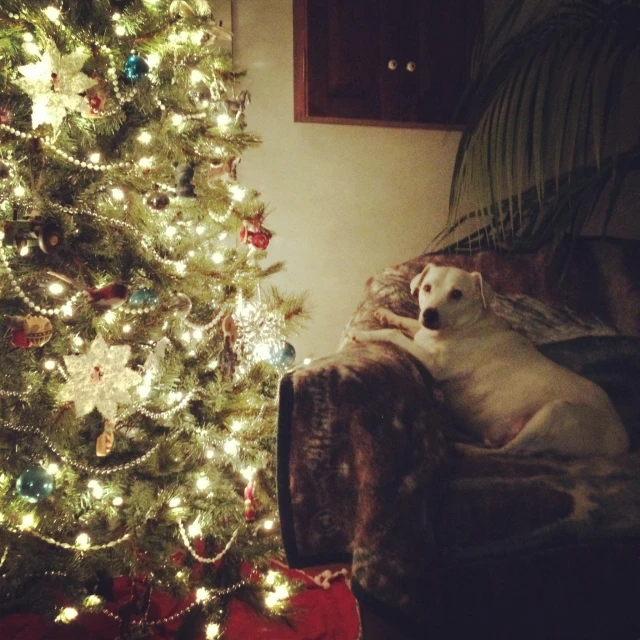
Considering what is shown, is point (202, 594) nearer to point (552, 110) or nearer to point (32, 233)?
point (32, 233)

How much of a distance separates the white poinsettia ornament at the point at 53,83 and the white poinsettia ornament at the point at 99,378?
41 centimetres

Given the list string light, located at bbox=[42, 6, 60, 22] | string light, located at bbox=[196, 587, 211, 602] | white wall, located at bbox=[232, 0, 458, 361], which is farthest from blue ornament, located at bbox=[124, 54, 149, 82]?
string light, located at bbox=[196, 587, 211, 602]

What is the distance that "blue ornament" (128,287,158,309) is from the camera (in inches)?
39.3

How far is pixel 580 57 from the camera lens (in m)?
1.20

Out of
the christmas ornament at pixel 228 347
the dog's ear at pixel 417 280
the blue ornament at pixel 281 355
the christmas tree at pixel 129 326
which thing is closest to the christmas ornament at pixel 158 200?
the christmas tree at pixel 129 326

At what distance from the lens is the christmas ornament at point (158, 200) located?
1043 millimetres

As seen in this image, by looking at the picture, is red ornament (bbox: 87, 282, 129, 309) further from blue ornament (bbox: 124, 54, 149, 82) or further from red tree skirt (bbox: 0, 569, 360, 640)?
red tree skirt (bbox: 0, 569, 360, 640)

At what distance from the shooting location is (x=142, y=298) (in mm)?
999

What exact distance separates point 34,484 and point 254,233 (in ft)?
2.24

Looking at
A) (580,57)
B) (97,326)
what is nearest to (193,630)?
(97,326)

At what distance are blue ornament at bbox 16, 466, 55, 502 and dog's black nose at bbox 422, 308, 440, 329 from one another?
2.74 feet

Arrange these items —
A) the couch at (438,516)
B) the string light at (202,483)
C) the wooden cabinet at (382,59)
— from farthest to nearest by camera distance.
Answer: the wooden cabinet at (382,59)
the string light at (202,483)
the couch at (438,516)

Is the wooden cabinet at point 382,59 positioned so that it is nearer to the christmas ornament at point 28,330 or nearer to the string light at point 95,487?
the christmas ornament at point 28,330

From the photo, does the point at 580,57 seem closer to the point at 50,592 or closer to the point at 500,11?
the point at 500,11
